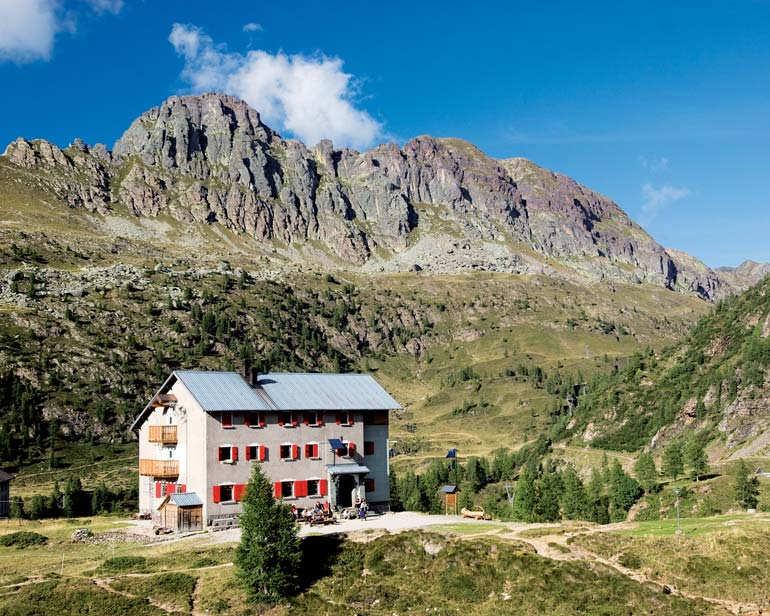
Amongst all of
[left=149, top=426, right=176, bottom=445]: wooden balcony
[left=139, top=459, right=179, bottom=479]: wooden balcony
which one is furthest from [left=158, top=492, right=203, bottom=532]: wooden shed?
[left=149, top=426, right=176, bottom=445]: wooden balcony

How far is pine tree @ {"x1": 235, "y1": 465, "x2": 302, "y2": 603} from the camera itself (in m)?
54.0

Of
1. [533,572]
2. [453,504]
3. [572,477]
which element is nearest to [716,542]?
[533,572]

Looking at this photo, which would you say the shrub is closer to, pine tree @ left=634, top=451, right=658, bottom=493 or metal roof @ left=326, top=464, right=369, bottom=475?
metal roof @ left=326, top=464, right=369, bottom=475

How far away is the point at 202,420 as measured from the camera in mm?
74125

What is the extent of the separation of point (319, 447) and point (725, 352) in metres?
130

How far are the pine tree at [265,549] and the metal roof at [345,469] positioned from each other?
2098cm

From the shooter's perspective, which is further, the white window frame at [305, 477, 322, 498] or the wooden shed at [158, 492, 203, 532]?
the white window frame at [305, 477, 322, 498]

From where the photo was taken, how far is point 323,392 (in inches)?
3287

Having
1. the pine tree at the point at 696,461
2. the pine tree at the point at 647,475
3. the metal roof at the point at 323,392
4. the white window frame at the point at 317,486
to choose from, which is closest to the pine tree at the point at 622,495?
the pine tree at the point at 647,475

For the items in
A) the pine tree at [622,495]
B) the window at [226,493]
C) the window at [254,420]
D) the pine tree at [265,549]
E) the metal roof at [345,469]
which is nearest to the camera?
the pine tree at [265,549]

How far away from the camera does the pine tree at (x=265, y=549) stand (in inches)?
2126

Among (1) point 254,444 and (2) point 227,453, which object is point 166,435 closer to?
(2) point 227,453

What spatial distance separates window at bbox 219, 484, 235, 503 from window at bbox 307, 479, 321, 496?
7.87 meters

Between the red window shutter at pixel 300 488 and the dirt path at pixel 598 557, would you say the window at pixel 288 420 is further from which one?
the dirt path at pixel 598 557
